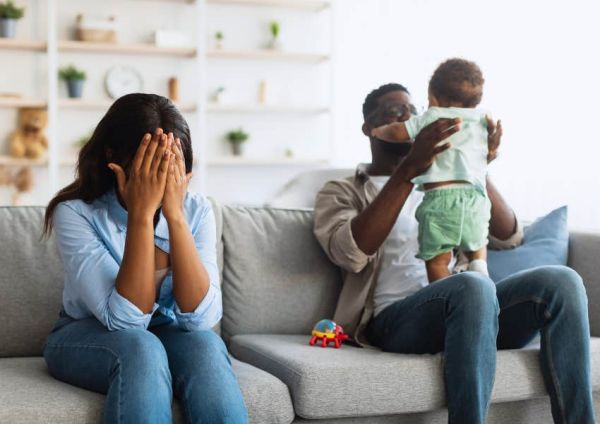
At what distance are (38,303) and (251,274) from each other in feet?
1.95

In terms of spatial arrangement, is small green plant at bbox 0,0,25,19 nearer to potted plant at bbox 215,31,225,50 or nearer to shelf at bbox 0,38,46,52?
shelf at bbox 0,38,46,52

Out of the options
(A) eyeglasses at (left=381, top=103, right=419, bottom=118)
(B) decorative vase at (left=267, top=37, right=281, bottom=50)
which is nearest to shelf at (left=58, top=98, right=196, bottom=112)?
(B) decorative vase at (left=267, top=37, right=281, bottom=50)

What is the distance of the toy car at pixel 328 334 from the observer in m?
2.21

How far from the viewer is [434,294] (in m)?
2.04

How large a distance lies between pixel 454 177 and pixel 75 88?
3827mm

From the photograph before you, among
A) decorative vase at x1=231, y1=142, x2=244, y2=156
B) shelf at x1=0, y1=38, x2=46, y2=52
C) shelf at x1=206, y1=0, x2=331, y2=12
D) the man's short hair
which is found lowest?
decorative vase at x1=231, y1=142, x2=244, y2=156

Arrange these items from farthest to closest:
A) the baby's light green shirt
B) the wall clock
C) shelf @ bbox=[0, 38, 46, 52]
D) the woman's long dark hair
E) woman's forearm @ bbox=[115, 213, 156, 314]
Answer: the wall clock
shelf @ bbox=[0, 38, 46, 52]
the baby's light green shirt
the woman's long dark hair
woman's forearm @ bbox=[115, 213, 156, 314]

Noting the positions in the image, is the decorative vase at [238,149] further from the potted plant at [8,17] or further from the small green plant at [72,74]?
the potted plant at [8,17]

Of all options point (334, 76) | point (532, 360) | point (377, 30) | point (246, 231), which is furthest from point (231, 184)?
point (532, 360)

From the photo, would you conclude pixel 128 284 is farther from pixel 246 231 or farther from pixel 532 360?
pixel 532 360

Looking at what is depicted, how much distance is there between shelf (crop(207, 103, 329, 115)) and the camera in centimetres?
578

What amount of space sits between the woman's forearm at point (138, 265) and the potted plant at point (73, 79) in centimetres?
403

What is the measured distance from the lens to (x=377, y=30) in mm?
5855

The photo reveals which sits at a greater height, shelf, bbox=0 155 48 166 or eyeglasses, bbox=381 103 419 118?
eyeglasses, bbox=381 103 419 118
